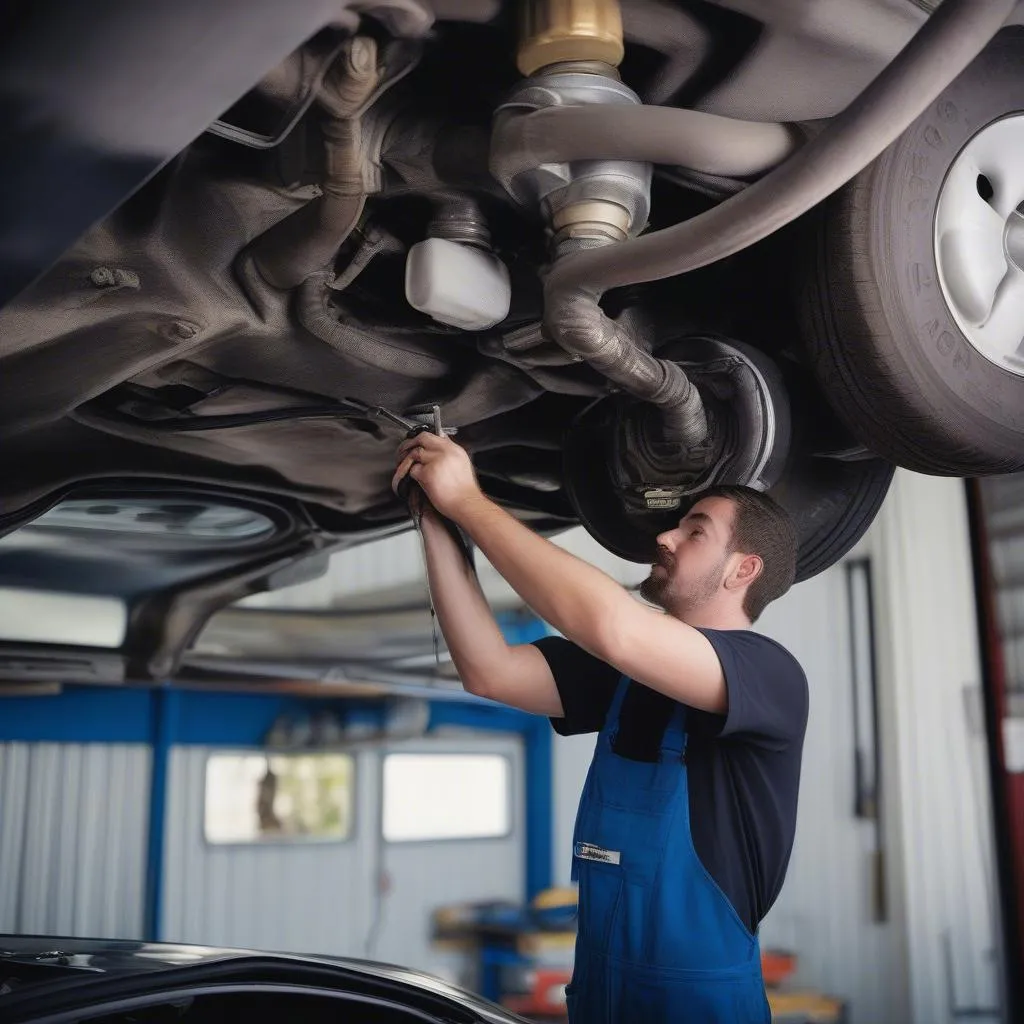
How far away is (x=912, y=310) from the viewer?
1.21 m

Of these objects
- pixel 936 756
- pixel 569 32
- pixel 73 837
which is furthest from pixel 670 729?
pixel 936 756

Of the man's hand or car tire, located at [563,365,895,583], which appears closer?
the man's hand

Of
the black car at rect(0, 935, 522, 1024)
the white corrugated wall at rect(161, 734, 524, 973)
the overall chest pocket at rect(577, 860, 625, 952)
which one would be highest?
the overall chest pocket at rect(577, 860, 625, 952)

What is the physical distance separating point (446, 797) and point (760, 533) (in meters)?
5.57

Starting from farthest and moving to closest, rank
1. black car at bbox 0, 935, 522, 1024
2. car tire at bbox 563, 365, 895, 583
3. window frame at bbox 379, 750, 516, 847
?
window frame at bbox 379, 750, 516, 847 < car tire at bbox 563, 365, 895, 583 < black car at bbox 0, 935, 522, 1024

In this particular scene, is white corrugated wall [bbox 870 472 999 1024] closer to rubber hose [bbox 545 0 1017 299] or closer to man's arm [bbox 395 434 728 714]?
man's arm [bbox 395 434 728 714]

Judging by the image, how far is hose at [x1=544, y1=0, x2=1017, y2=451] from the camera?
0.93 meters

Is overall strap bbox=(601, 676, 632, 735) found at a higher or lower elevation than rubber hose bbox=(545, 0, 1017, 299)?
lower

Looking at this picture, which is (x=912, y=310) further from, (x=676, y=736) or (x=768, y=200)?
(x=676, y=736)

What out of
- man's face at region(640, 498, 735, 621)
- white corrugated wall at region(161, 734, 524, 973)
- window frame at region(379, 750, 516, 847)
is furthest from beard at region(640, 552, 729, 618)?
window frame at region(379, 750, 516, 847)

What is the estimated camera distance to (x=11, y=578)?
221cm

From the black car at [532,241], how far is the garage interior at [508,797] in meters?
3.53

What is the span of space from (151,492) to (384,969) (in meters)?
0.85

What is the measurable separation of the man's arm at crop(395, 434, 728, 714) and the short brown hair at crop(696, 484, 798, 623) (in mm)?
171
